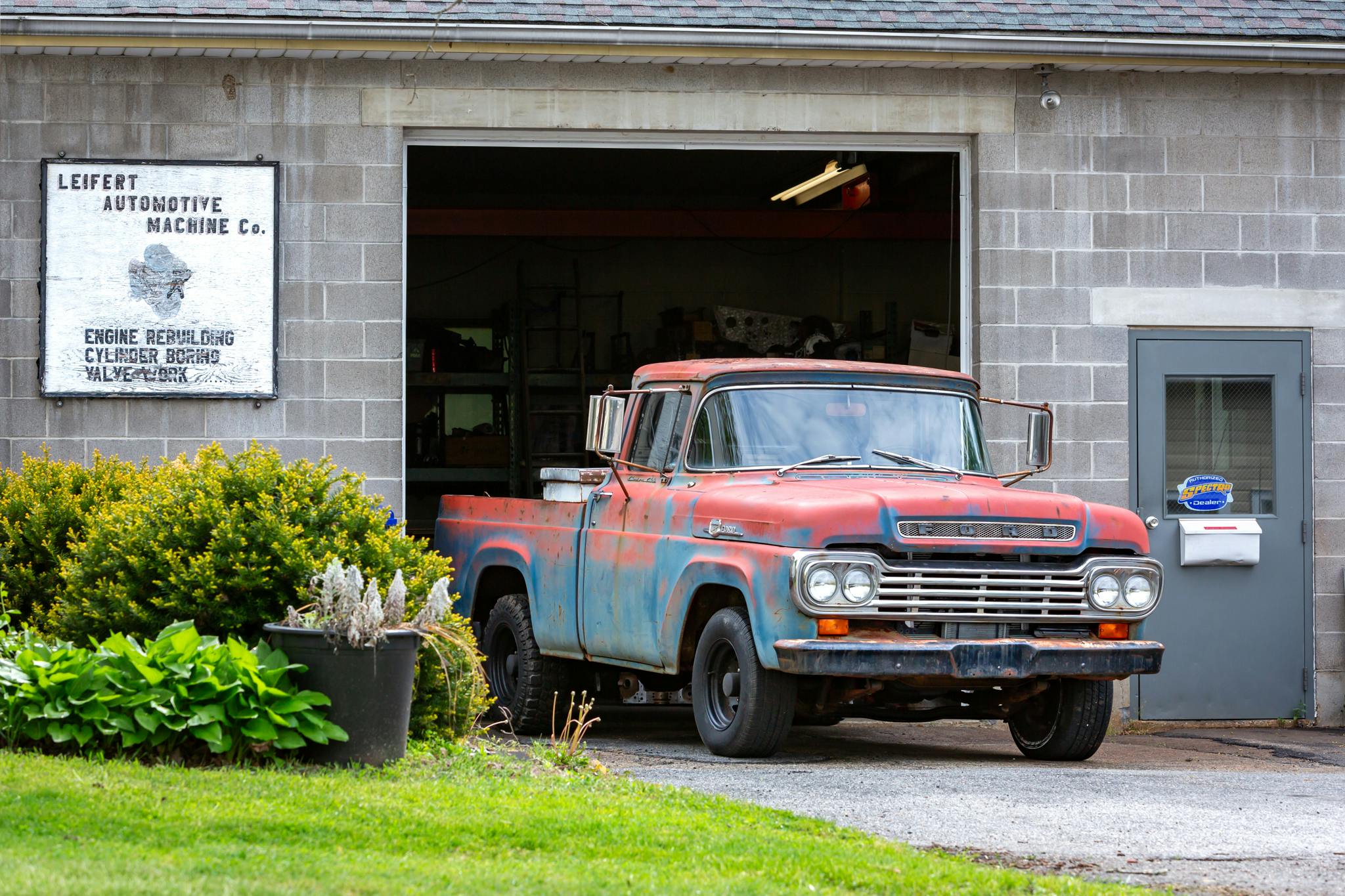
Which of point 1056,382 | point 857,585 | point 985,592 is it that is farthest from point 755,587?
point 1056,382

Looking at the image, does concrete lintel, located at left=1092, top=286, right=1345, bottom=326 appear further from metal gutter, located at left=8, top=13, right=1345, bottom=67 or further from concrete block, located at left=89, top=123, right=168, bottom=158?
concrete block, located at left=89, top=123, right=168, bottom=158

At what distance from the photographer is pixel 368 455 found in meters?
12.0

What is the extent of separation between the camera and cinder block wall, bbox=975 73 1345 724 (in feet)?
41.1

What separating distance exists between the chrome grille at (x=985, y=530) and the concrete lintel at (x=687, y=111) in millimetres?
4528

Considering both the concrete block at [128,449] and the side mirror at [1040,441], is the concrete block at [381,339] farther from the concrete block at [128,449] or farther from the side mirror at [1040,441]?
the side mirror at [1040,441]

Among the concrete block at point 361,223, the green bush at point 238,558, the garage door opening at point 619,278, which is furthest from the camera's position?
the garage door opening at point 619,278

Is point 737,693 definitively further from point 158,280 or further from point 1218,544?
point 158,280

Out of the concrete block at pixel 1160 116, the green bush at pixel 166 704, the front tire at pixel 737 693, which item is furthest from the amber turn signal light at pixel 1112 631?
the concrete block at pixel 1160 116

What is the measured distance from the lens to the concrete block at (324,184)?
11938 millimetres

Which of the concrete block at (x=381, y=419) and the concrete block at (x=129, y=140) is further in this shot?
→ the concrete block at (x=381, y=419)

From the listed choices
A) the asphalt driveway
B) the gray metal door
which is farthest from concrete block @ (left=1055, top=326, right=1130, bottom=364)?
the asphalt driveway

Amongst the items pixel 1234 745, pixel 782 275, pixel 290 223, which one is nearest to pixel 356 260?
pixel 290 223

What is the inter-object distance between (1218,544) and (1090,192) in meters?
2.68

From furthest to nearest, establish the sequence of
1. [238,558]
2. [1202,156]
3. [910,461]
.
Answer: [1202,156], [910,461], [238,558]
